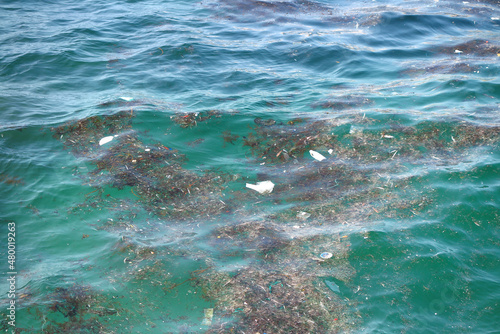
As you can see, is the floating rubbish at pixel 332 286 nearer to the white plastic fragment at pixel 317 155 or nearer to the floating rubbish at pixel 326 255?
the floating rubbish at pixel 326 255

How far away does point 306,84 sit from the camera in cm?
834

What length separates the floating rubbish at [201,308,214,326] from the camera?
3514 mm

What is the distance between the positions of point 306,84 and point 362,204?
4.18 meters

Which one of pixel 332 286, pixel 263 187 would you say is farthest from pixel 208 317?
pixel 263 187

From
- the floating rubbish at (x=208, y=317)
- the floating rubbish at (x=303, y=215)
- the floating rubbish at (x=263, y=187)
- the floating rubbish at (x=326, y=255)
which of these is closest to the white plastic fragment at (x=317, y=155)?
the floating rubbish at (x=263, y=187)

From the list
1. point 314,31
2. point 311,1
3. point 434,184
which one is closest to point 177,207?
point 434,184

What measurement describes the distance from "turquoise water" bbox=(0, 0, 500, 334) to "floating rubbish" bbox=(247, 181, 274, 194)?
14cm

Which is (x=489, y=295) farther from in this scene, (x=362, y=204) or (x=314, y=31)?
(x=314, y=31)

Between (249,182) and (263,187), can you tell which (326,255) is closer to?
(263,187)

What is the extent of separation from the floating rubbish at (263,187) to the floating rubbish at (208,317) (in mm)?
2031

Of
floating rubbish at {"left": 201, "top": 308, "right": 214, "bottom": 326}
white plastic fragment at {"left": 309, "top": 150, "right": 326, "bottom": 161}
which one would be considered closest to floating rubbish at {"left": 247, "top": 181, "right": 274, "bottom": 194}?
white plastic fragment at {"left": 309, "top": 150, "right": 326, "bottom": 161}

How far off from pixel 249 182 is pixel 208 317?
230 cm

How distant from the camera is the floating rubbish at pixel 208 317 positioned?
3.51m

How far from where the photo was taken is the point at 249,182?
17.9ft
